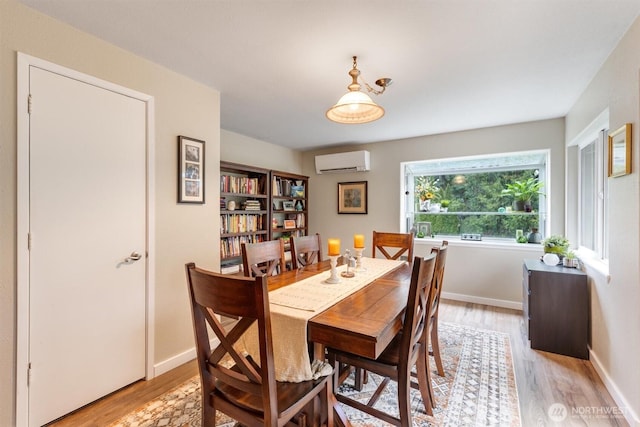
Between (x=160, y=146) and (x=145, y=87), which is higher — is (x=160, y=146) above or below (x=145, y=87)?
below

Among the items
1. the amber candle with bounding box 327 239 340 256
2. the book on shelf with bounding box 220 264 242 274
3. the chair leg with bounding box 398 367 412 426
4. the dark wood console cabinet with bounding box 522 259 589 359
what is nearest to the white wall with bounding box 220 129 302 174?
the book on shelf with bounding box 220 264 242 274

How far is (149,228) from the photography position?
2131 mm

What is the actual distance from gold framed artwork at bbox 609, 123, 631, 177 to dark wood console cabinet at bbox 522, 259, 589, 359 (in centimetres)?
96

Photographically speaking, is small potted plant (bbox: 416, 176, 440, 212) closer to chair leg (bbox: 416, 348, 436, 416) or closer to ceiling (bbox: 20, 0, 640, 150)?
ceiling (bbox: 20, 0, 640, 150)

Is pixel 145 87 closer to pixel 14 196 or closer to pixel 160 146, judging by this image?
pixel 160 146

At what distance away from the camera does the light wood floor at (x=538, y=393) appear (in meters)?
1.72

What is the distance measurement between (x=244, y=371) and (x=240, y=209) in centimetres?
291

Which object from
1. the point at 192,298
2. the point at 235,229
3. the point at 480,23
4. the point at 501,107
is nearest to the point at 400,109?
the point at 501,107

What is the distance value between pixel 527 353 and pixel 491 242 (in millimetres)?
1596

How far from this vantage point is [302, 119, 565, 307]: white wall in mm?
3363

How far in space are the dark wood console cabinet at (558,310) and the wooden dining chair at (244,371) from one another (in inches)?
85.9

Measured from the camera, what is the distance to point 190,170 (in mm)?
2400

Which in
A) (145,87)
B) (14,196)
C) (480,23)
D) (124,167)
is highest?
(480,23)

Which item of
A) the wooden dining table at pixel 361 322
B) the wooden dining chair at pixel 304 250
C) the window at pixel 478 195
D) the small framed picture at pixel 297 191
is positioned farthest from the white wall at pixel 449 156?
the wooden dining table at pixel 361 322
